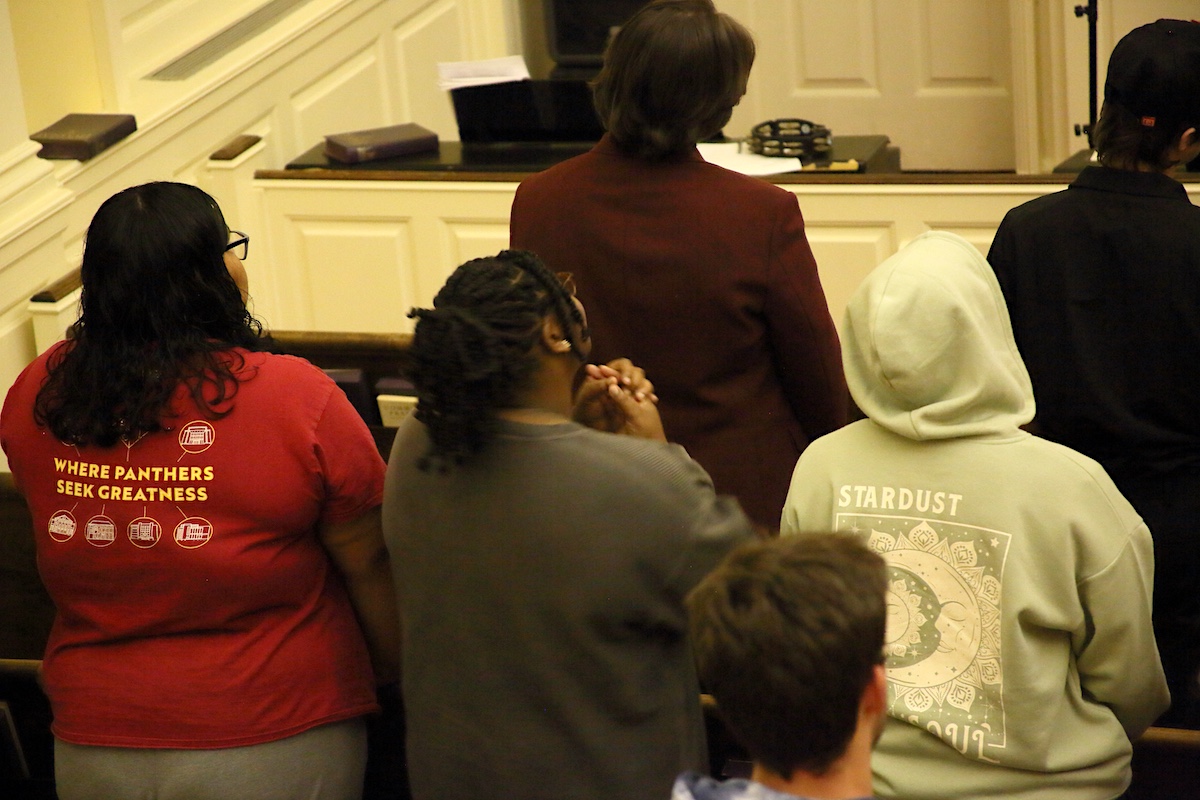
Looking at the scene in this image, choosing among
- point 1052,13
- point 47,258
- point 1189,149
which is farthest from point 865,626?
point 1052,13

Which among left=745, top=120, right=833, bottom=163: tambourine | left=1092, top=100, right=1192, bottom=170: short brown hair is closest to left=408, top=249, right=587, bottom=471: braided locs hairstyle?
left=1092, top=100, right=1192, bottom=170: short brown hair

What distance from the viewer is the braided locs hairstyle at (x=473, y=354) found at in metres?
1.44

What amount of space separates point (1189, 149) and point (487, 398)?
4.02 feet

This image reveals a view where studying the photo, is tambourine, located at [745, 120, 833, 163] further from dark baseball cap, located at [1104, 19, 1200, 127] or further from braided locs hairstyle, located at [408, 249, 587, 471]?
braided locs hairstyle, located at [408, 249, 587, 471]

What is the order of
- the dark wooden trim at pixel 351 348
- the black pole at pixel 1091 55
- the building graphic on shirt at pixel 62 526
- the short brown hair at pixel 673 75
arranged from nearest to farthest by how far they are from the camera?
the building graphic on shirt at pixel 62 526 < the short brown hair at pixel 673 75 < the dark wooden trim at pixel 351 348 < the black pole at pixel 1091 55

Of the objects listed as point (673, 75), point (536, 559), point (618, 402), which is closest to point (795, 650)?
point (536, 559)

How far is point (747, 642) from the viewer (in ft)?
3.71

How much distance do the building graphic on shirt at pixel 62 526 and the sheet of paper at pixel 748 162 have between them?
100.0 inches

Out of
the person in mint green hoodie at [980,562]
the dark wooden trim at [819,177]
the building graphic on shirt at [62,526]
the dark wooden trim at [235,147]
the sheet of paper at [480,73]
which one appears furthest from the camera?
the sheet of paper at [480,73]

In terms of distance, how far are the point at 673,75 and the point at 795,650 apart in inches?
42.9

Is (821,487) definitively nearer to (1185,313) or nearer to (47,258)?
(1185,313)

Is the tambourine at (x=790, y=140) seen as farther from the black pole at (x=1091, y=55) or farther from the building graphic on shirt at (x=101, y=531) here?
the building graphic on shirt at (x=101, y=531)

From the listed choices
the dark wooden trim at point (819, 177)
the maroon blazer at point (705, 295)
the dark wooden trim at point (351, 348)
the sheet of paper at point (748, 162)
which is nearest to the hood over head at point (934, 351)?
the maroon blazer at point (705, 295)

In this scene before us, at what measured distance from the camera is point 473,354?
1446mm
